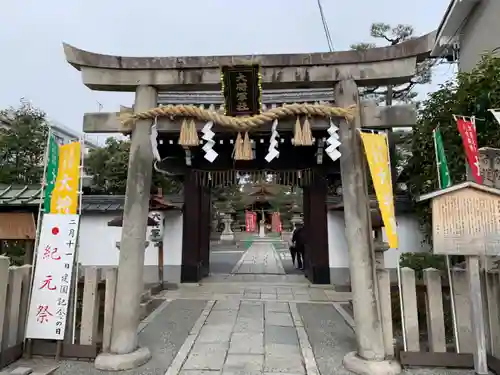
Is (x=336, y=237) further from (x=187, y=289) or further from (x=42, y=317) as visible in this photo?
(x=42, y=317)

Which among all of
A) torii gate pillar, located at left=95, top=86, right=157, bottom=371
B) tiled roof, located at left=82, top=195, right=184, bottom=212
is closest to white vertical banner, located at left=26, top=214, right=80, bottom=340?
torii gate pillar, located at left=95, top=86, right=157, bottom=371

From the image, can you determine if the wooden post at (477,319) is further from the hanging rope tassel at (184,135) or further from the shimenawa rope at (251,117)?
the hanging rope tassel at (184,135)

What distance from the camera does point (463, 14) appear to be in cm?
1245

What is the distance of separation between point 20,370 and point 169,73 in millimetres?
4056

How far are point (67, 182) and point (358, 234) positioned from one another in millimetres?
3895

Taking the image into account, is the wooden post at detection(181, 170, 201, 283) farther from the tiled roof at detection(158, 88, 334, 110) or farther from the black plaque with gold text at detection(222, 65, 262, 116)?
the black plaque with gold text at detection(222, 65, 262, 116)

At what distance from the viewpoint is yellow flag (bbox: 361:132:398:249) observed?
4.27 metres

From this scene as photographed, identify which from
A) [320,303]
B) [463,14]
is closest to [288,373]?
[320,303]

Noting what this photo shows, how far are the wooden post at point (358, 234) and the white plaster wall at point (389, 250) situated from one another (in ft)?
23.6

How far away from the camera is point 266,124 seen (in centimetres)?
474

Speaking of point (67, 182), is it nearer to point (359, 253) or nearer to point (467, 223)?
point (359, 253)

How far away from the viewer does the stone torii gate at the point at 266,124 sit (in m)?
4.28

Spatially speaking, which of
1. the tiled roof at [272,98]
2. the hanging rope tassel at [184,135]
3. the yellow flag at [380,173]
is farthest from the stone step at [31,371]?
the yellow flag at [380,173]

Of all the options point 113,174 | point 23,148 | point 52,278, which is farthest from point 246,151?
point 113,174
